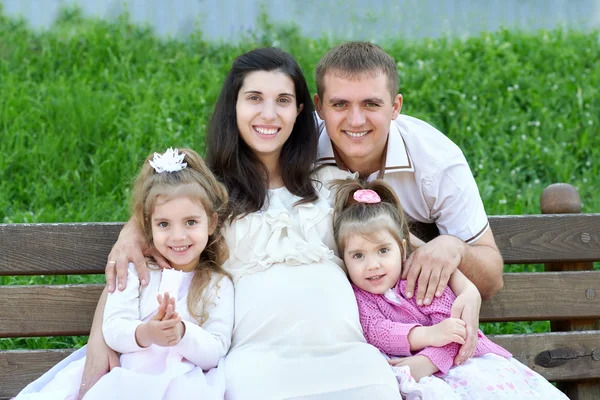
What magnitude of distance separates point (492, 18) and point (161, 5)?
8.33 feet

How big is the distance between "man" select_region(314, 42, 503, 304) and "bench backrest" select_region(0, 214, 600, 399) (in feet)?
0.72

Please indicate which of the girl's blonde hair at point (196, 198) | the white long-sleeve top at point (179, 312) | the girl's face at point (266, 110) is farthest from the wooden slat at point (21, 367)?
the girl's face at point (266, 110)

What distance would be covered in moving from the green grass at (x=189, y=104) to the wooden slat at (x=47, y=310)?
0.88m

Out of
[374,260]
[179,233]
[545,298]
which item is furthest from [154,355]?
[545,298]

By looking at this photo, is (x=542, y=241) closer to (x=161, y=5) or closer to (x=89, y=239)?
(x=89, y=239)

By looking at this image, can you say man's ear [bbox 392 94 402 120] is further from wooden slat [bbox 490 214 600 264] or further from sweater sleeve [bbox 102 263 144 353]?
sweater sleeve [bbox 102 263 144 353]

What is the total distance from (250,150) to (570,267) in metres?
1.47

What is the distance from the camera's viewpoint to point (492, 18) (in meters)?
6.77

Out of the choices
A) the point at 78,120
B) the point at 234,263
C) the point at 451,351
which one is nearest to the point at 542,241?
the point at 451,351

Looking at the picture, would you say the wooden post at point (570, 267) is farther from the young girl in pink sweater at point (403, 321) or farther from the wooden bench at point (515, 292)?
the young girl in pink sweater at point (403, 321)

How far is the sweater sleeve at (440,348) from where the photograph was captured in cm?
290

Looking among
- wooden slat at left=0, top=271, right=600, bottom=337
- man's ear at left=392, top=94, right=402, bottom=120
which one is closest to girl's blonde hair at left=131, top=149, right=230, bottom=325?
wooden slat at left=0, top=271, right=600, bottom=337

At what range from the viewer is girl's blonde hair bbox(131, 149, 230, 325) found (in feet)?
9.75

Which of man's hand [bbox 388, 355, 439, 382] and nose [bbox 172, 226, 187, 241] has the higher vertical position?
nose [bbox 172, 226, 187, 241]
